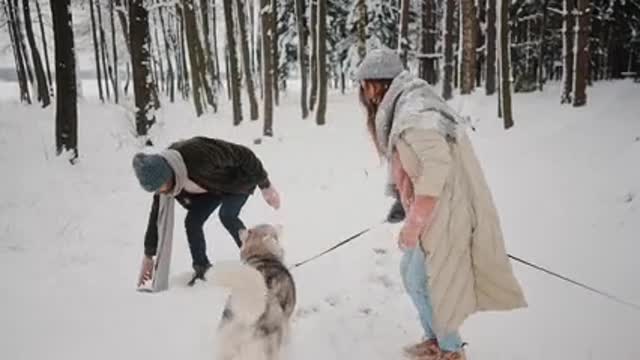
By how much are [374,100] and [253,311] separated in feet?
5.18

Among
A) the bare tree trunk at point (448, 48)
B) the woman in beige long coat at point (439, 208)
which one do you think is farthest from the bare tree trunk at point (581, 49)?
the woman in beige long coat at point (439, 208)

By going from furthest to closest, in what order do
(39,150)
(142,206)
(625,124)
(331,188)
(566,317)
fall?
(39,150)
(625,124)
(331,188)
(142,206)
(566,317)

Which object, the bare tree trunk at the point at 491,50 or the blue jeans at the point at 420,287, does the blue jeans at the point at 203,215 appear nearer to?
the blue jeans at the point at 420,287

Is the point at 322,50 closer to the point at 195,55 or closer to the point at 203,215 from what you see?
the point at 195,55

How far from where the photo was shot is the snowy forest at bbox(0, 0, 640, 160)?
1254 cm

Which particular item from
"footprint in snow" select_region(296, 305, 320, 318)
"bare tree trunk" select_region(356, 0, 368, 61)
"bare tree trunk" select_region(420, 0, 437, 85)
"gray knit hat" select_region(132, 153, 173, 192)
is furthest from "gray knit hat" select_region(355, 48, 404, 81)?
"bare tree trunk" select_region(420, 0, 437, 85)

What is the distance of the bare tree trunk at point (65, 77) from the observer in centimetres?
1065

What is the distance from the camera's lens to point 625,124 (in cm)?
1101

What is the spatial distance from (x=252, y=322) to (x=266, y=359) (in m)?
0.26

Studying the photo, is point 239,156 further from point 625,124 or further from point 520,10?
point 520,10

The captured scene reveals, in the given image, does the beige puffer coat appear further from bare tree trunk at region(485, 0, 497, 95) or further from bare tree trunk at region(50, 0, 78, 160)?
bare tree trunk at region(485, 0, 497, 95)

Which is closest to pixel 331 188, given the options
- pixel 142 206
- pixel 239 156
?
pixel 142 206

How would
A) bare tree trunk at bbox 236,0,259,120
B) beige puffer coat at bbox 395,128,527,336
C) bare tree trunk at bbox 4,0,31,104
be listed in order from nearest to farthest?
beige puffer coat at bbox 395,128,527,336 < bare tree trunk at bbox 236,0,259,120 < bare tree trunk at bbox 4,0,31,104

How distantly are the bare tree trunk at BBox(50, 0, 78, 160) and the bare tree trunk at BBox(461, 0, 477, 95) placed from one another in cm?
1089
